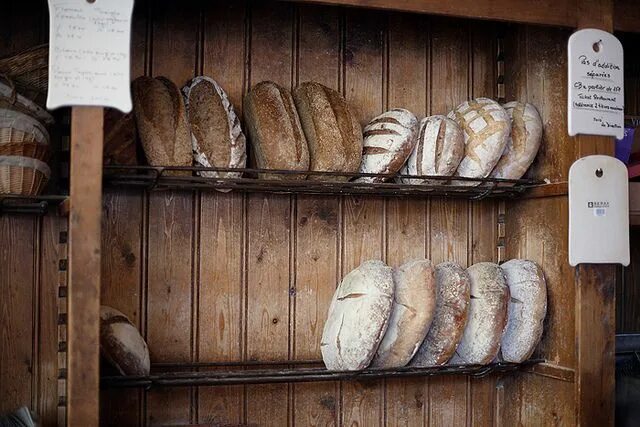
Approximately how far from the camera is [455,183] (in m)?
2.10

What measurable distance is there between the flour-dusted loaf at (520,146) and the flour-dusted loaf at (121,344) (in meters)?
1.06

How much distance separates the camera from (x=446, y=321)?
76.0 inches

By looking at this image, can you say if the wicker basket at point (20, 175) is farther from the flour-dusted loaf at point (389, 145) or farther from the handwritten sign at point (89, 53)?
the flour-dusted loaf at point (389, 145)

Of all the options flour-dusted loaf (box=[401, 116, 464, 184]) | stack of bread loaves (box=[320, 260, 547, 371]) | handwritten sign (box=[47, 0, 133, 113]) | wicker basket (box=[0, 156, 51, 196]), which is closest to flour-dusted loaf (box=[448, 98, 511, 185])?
flour-dusted loaf (box=[401, 116, 464, 184])

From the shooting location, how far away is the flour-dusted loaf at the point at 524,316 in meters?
2.01

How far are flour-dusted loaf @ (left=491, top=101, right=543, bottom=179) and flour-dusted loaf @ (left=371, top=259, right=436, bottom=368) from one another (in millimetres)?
383

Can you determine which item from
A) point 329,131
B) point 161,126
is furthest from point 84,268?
point 329,131

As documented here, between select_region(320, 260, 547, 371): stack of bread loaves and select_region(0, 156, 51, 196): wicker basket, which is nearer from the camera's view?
select_region(0, 156, 51, 196): wicker basket

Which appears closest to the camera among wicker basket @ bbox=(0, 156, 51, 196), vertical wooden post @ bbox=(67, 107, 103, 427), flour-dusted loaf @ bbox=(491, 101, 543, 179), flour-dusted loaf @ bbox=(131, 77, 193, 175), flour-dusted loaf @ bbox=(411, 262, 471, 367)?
vertical wooden post @ bbox=(67, 107, 103, 427)

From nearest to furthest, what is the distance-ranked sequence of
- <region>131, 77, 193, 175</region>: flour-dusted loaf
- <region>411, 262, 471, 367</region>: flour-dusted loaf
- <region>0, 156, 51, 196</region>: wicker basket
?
<region>0, 156, 51, 196</region>: wicker basket, <region>131, 77, 193, 175</region>: flour-dusted loaf, <region>411, 262, 471, 367</region>: flour-dusted loaf

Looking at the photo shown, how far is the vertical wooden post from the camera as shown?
5.01 feet

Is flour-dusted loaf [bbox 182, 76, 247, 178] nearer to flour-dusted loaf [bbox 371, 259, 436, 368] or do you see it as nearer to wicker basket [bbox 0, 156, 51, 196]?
wicker basket [bbox 0, 156, 51, 196]

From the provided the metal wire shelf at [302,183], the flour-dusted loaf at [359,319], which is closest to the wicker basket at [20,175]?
the metal wire shelf at [302,183]

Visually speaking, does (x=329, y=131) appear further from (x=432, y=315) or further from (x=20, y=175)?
(x=20, y=175)
